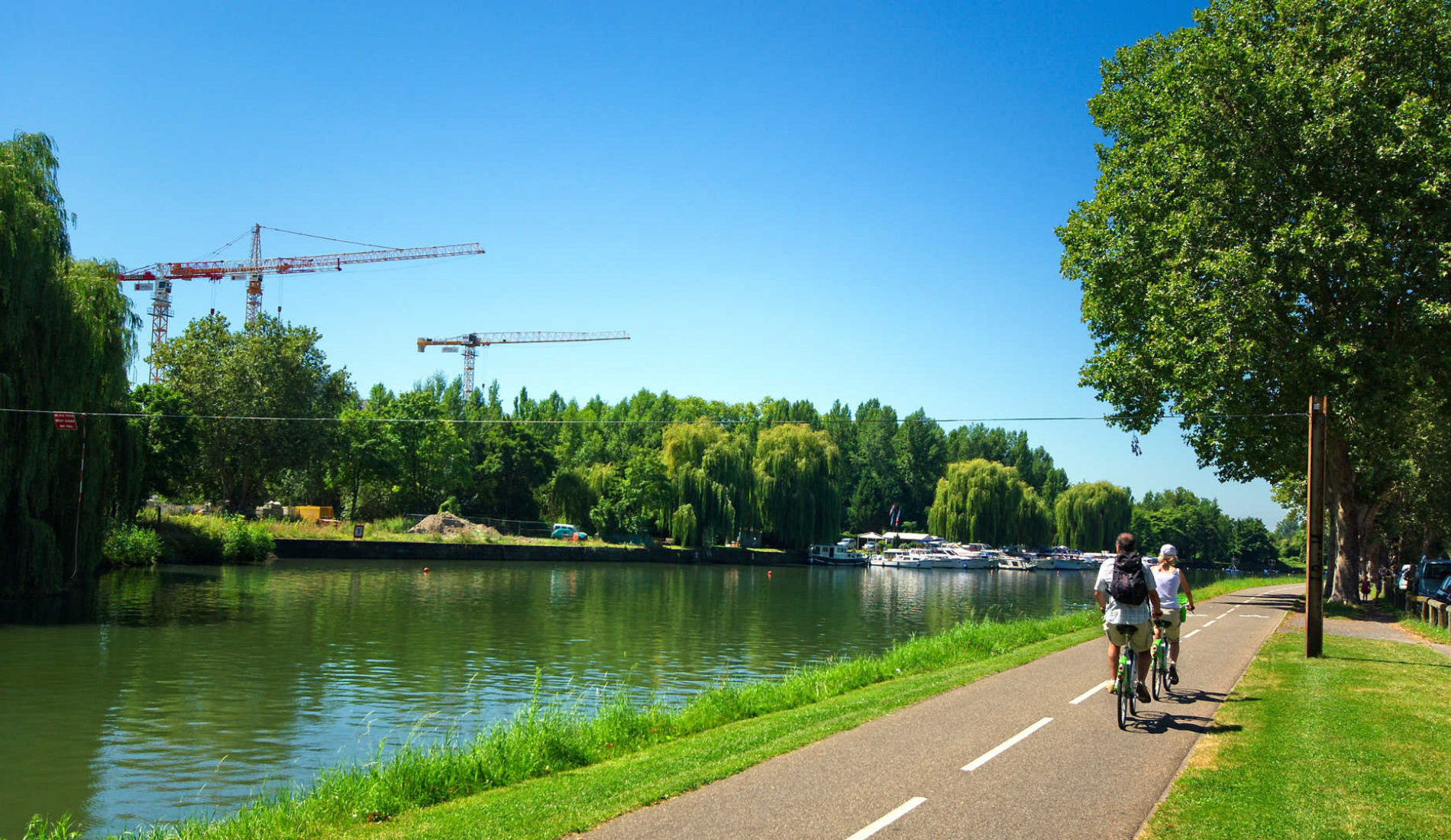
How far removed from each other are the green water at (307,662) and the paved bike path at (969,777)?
6.78 meters

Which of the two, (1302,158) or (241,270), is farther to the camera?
(241,270)

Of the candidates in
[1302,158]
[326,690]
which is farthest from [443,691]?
[1302,158]

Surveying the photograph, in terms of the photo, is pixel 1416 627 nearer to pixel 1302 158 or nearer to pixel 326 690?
pixel 1302 158

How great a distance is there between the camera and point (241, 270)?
111312 millimetres

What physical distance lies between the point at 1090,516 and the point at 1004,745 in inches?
4228

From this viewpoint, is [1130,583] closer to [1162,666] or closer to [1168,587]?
[1168,587]

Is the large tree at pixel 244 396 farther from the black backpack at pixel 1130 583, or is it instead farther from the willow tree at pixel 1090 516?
the willow tree at pixel 1090 516

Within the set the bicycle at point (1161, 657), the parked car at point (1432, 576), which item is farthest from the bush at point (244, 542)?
the parked car at point (1432, 576)

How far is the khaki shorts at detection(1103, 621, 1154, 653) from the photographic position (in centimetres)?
1050

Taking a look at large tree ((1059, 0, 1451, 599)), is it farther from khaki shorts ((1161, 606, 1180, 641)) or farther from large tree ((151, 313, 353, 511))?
large tree ((151, 313, 353, 511))

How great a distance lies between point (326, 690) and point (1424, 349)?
28.3 metres

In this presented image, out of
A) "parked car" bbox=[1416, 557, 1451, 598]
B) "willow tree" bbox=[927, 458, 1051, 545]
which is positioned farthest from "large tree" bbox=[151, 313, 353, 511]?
"willow tree" bbox=[927, 458, 1051, 545]

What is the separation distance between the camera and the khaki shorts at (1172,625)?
1212cm

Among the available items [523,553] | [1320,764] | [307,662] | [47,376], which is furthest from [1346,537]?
[523,553]
